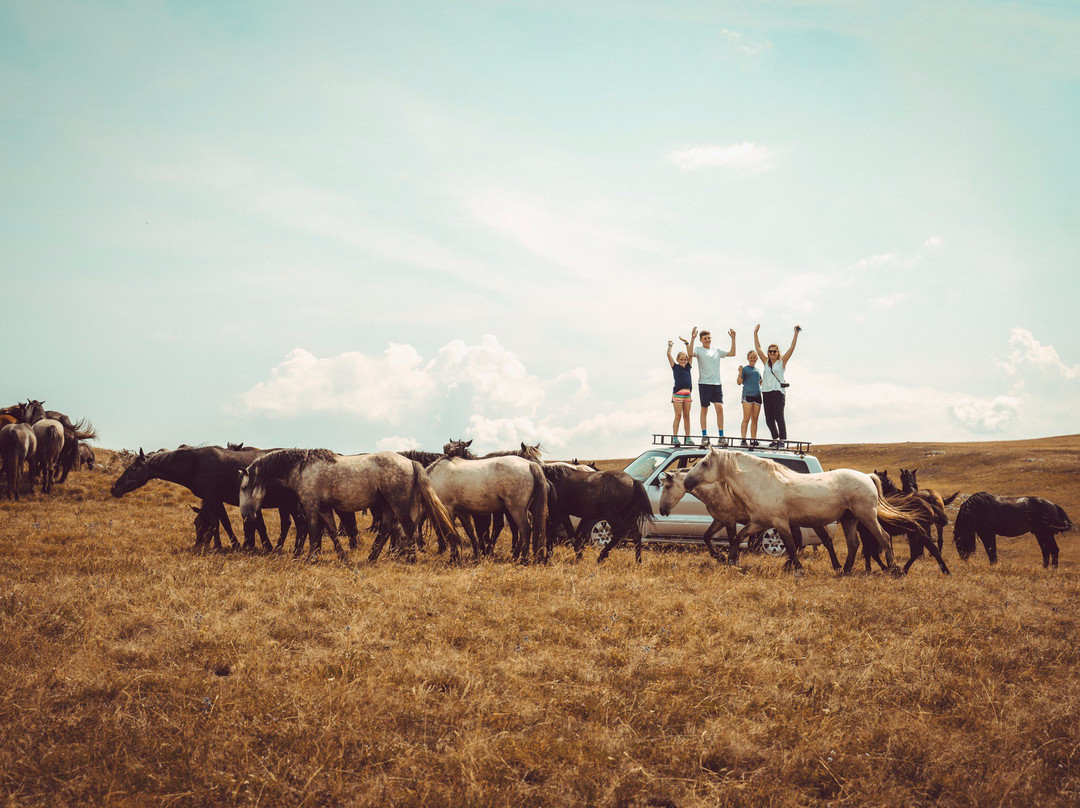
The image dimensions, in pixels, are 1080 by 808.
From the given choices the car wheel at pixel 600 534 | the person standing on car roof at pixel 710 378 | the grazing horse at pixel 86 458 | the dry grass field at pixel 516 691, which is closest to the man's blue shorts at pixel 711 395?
the person standing on car roof at pixel 710 378

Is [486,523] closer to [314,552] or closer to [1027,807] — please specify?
[314,552]

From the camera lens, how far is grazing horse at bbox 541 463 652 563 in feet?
43.0

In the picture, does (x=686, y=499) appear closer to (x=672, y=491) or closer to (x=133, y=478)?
(x=672, y=491)

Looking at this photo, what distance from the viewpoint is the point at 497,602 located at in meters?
8.45

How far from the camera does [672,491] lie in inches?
529

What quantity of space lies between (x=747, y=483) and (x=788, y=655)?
5.46 meters

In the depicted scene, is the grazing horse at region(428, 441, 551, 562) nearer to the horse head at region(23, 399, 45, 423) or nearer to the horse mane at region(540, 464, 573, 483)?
the horse mane at region(540, 464, 573, 483)

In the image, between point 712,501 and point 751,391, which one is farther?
point 751,391

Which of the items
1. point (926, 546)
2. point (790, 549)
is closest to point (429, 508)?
point (790, 549)

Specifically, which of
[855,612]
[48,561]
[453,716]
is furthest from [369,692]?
[48,561]

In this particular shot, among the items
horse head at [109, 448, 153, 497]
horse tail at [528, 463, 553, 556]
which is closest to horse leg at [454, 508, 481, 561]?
horse tail at [528, 463, 553, 556]

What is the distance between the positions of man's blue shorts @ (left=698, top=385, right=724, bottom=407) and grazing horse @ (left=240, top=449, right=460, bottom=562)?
24.7 ft

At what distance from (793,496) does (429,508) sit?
6.13 metres

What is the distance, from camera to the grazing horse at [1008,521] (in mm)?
16016
